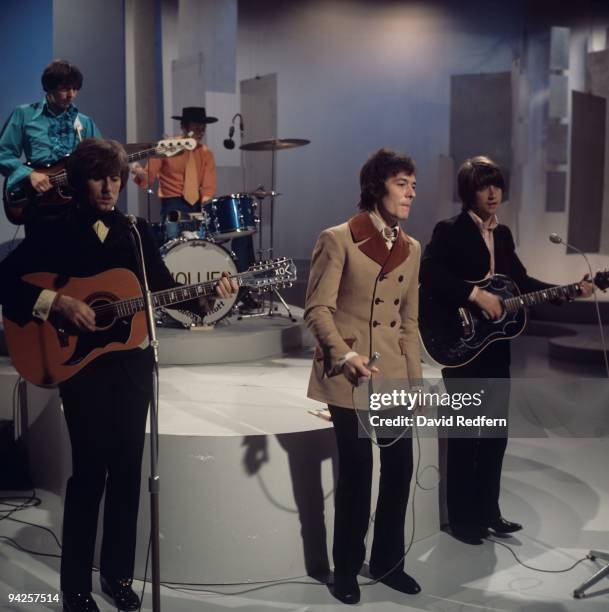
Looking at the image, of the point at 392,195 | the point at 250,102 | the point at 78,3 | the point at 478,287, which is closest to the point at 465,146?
the point at 250,102

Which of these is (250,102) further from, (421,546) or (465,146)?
(421,546)

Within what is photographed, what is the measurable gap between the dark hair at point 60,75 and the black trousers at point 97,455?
213cm

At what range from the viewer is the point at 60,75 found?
14.9ft

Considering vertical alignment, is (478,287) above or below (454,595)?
above

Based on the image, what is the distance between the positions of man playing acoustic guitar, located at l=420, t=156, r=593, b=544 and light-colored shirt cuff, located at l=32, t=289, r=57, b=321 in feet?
5.46

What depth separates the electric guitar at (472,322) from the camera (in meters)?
3.84

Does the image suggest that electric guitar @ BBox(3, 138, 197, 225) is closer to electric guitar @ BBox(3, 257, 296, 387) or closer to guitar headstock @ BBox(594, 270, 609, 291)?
electric guitar @ BBox(3, 257, 296, 387)

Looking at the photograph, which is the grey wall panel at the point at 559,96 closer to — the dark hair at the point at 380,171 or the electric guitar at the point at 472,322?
the electric guitar at the point at 472,322

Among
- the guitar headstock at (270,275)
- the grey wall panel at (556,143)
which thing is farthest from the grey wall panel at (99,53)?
the grey wall panel at (556,143)

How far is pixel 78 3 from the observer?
658 centimetres

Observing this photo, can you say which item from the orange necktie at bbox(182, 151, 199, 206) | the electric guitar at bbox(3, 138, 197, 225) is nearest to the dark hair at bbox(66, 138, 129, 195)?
the electric guitar at bbox(3, 138, 197, 225)

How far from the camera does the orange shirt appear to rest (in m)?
7.67

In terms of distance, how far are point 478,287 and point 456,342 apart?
0.89ft

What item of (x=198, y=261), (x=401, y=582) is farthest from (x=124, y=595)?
(x=198, y=261)
